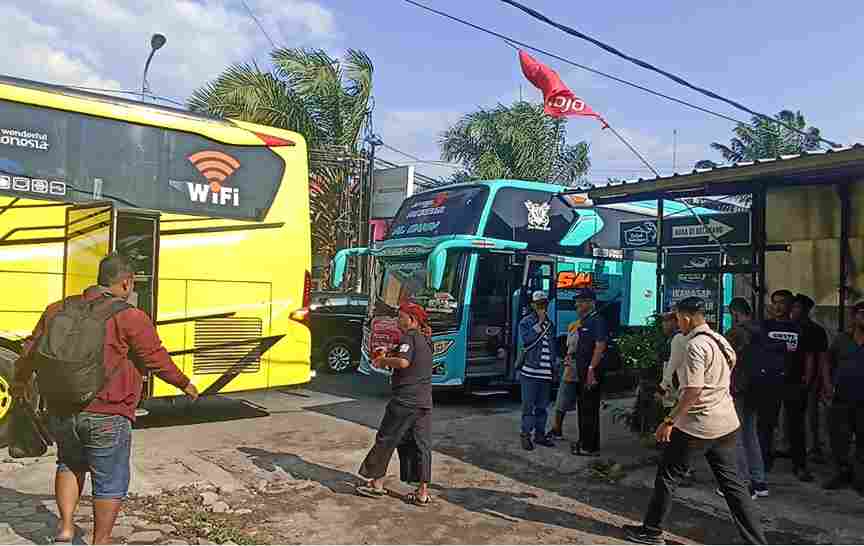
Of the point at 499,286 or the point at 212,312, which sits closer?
the point at 212,312

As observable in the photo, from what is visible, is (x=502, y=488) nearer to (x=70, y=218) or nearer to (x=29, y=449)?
(x=29, y=449)

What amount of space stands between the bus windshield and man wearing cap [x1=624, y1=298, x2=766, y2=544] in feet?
18.7

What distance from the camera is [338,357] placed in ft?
47.5

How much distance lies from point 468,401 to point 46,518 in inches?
279

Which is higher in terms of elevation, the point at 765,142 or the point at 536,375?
the point at 765,142

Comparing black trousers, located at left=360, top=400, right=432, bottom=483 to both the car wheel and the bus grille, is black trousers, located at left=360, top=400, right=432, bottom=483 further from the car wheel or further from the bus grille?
the car wheel

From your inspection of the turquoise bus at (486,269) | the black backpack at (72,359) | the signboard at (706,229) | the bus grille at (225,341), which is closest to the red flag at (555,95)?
the turquoise bus at (486,269)

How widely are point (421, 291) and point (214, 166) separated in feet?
11.8

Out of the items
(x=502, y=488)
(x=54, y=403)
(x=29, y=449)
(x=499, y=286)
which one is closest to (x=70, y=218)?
(x=29, y=449)

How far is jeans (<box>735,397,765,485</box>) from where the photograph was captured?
6.00m

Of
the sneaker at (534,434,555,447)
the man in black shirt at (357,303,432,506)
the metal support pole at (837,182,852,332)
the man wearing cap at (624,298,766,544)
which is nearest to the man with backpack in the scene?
the man in black shirt at (357,303,432,506)

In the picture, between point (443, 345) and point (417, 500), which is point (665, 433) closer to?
point (417, 500)

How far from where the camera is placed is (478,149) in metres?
22.5

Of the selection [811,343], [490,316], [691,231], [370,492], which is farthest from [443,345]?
[811,343]
